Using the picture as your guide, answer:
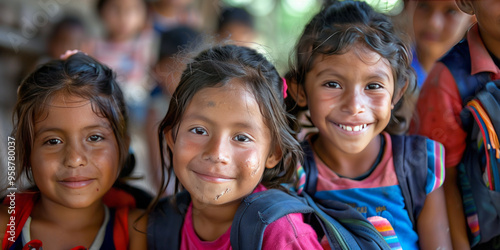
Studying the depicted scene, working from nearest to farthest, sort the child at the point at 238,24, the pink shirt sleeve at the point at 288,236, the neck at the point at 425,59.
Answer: the pink shirt sleeve at the point at 288,236 < the neck at the point at 425,59 < the child at the point at 238,24

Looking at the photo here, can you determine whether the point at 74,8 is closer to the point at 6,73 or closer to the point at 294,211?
the point at 6,73

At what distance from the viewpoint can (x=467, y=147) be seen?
1.55 m

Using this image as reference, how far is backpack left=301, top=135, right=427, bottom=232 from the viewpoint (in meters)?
1.47

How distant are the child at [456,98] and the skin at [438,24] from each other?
0.65 m

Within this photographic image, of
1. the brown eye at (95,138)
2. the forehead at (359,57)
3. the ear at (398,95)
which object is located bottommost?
the brown eye at (95,138)

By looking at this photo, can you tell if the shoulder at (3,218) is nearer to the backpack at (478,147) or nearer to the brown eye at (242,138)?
the brown eye at (242,138)

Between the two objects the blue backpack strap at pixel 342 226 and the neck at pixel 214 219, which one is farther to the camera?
the neck at pixel 214 219

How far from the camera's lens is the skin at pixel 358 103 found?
4.71ft

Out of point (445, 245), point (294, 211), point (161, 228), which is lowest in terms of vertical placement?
point (445, 245)

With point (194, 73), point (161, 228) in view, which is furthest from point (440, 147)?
point (161, 228)

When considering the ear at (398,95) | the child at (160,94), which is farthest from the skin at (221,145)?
the child at (160,94)

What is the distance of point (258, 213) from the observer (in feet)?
4.17

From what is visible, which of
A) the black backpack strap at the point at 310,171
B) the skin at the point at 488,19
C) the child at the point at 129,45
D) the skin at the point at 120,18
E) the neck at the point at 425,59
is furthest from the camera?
the skin at the point at 120,18

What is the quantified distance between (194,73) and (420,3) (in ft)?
4.43
